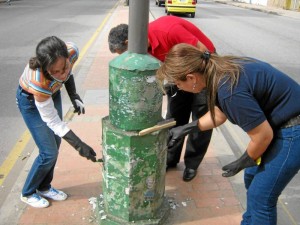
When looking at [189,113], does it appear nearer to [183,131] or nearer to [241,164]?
[183,131]

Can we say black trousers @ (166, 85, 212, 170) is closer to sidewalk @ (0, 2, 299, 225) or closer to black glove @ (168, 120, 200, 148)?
sidewalk @ (0, 2, 299, 225)

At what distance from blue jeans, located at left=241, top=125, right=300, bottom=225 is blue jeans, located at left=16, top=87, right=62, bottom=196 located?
158 cm

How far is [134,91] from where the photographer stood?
2.36m

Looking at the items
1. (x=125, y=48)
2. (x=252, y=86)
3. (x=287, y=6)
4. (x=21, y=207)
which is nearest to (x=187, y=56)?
(x=252, y=86)

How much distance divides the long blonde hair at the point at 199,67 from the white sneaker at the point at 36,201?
1777 millimetres

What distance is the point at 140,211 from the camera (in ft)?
9.14

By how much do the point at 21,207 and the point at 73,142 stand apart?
930 mm

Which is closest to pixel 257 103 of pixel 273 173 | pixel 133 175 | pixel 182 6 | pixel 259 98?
pixel 259 98

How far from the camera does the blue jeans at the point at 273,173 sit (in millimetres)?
2117

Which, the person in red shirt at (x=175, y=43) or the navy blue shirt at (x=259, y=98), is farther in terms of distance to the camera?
the person in red shirt at (x=175, y=43)

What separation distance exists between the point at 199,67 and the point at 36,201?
6.47 ft

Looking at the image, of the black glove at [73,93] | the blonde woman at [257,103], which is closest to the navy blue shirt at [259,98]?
the blonde woman at [257,103]

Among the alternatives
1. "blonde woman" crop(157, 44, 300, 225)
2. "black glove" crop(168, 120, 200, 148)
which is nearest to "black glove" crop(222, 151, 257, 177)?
"blonde woman" crop(157, 44, 300, 225)

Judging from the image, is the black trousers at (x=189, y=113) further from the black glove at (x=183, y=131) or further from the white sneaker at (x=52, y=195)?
the white sneaker at (x=52, y=195)
